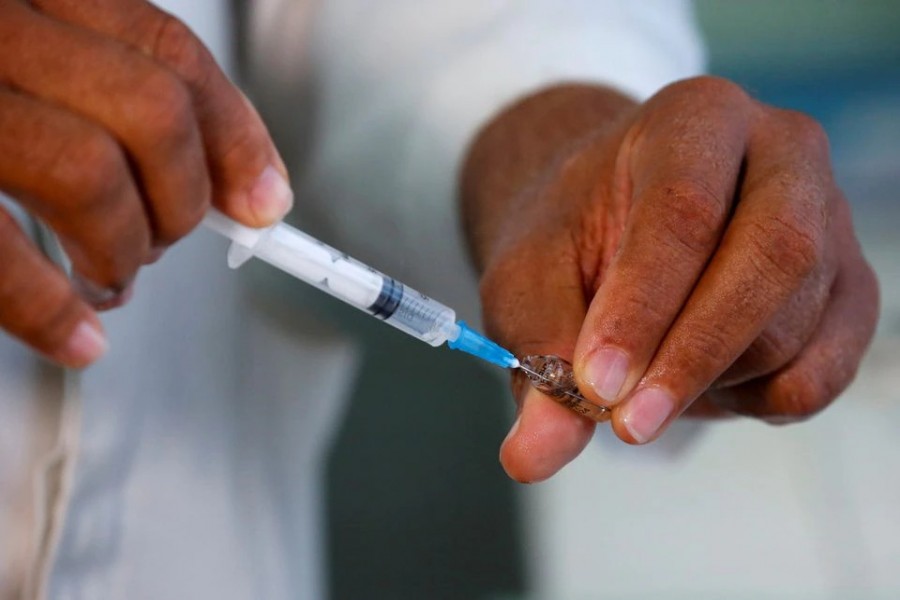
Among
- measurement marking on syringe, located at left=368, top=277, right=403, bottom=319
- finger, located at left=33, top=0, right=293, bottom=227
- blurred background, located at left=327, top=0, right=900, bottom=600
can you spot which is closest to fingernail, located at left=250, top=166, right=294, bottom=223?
finger, located at left=33, top=0, right=293, bottom=227

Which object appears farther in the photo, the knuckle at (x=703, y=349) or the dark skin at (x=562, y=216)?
the knuckle at (x=703, y=349)

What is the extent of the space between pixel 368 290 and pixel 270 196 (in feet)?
0.36

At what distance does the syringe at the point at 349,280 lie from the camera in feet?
1.31

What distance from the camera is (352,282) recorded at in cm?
Result: 46

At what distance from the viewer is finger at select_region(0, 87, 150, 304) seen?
0.29 metres

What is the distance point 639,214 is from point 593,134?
0.13 m

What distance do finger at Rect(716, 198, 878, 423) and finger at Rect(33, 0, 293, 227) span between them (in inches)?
13.2

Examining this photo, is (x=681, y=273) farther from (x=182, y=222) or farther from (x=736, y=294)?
(x=182, y=222)

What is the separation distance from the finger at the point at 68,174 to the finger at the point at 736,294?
0.87 ft

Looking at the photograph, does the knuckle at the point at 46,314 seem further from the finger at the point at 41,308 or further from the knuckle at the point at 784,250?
the knuckle at the point at 784,250

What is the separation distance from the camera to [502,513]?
3.83ft

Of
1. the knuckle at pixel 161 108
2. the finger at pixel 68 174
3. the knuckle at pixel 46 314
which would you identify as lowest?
the knuckle at pixel 46 314

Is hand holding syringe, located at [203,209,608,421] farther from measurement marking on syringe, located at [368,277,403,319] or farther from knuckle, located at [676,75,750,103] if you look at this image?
knuckle, located at [676,75,750,103]

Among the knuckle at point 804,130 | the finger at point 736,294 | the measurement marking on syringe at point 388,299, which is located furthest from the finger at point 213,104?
the knuckle at point 804,130
